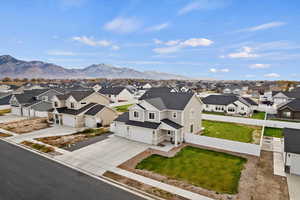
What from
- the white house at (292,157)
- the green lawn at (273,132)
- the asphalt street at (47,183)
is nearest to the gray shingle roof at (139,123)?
the asphalt street at (47,183)

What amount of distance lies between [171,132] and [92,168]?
34.4ft

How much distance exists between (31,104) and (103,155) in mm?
29589

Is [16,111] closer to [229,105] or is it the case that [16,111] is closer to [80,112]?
[80,112]

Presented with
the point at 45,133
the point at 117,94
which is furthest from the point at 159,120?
the point at 117,94

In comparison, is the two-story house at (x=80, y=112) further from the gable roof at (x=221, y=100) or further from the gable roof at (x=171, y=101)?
the gable roof at (x=221, y=100)

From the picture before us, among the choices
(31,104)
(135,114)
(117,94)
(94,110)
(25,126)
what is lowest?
(25,126)

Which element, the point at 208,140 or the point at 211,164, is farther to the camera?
the point at 208,140

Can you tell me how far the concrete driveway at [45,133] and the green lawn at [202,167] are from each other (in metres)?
15.6

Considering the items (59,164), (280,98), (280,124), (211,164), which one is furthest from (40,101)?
(280,98)

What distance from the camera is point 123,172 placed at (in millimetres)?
15039

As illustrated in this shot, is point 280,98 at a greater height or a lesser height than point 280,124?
greater

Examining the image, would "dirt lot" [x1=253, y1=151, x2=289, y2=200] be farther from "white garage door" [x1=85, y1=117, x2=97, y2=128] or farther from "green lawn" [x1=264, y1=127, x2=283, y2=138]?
"white garage door" [x1=85, y1=117, x2=97, y2=128]

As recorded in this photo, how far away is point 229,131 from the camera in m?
28.0

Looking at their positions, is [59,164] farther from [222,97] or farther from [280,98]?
[280,98]
